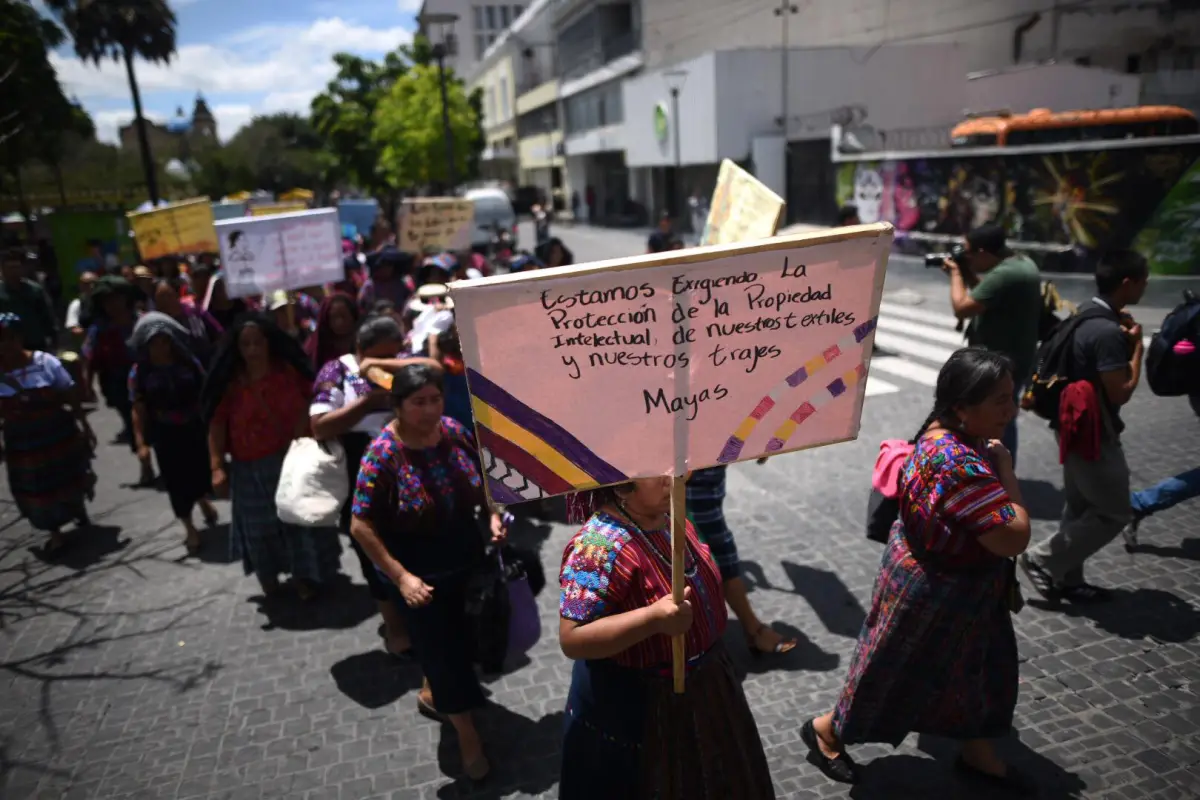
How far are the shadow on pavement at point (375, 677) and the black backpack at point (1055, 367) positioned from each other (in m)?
3.77

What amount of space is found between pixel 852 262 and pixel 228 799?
3438mm

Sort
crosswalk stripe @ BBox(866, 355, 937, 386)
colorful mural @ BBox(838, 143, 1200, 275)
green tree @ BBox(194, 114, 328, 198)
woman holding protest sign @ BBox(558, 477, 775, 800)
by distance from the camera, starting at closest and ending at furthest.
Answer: woman holding protest sign @ BBox(558, 477, 775, 800), crosswalk stripe @ BBox(866, 355, 937, 386), colorful mural @ BBox(838, 143, 1200, 275), green tree @ BBox(194, 114, 328, 198)

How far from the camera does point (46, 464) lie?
6176 mm

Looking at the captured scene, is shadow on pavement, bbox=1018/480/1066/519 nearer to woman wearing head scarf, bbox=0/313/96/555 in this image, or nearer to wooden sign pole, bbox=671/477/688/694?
wooden sign pole, bbox=671/477/688/694

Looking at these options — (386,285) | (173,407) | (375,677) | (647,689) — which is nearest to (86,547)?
(173,407)

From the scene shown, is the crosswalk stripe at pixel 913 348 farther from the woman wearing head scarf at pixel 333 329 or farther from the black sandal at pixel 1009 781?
the black sandal at pixel 1009 781

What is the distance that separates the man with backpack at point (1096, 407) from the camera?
4043 millimetres

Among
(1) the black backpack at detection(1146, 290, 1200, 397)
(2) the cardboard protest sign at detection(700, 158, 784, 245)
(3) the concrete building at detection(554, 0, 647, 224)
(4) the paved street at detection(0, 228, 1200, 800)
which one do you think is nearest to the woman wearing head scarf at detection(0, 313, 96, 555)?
(4) the paved street at detection(0, 228, 1200, 800)

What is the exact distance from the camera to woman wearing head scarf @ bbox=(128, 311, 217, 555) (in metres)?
5.61

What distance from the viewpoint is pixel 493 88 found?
59.1 m

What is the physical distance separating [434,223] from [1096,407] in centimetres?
799

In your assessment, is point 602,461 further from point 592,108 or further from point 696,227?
point 592,108

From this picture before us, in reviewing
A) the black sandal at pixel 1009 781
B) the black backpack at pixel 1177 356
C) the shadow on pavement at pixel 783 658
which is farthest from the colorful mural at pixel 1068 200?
the black sandal at pixel 1009 781

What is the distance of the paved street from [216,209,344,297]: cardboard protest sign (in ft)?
8.12
